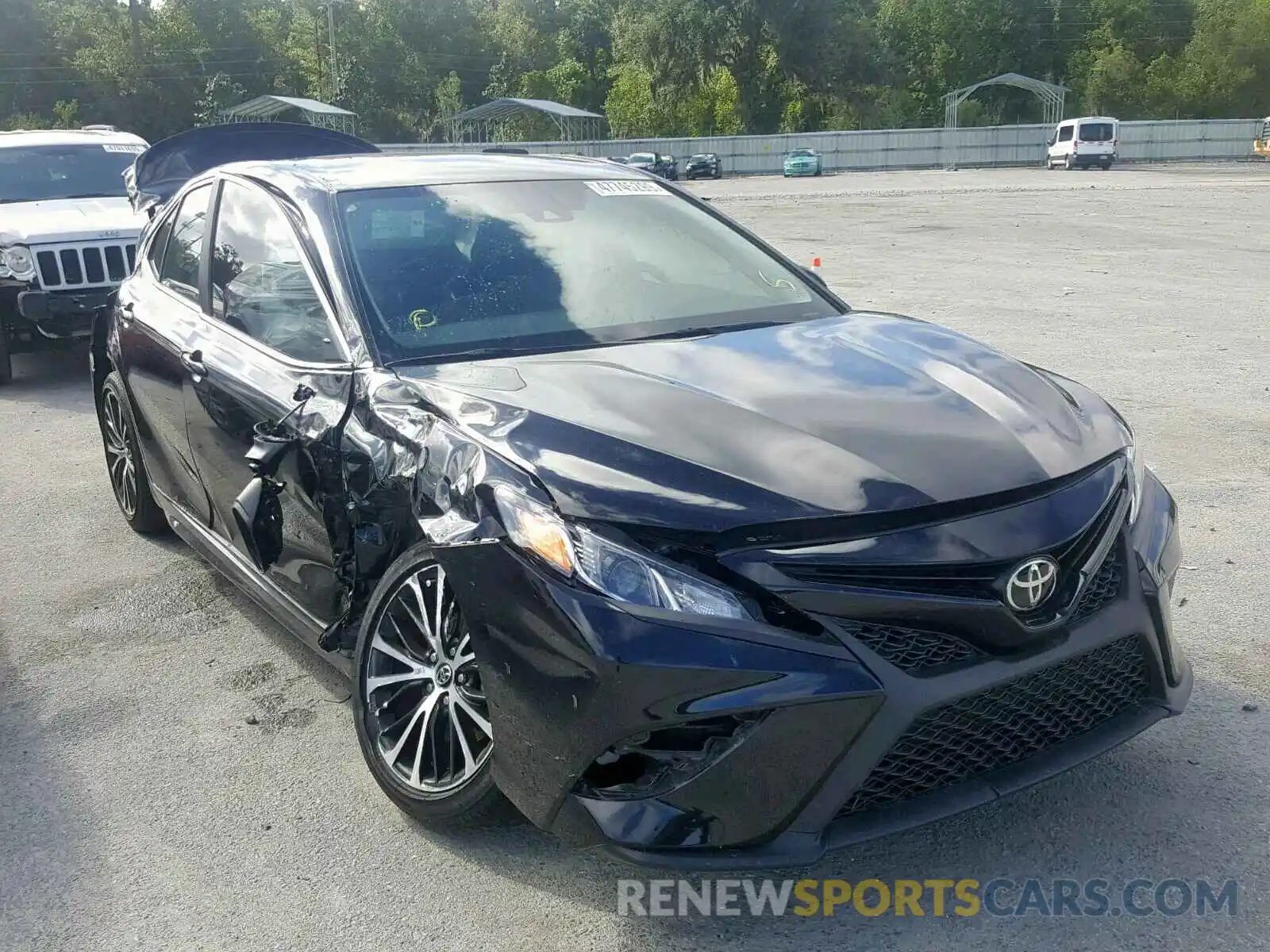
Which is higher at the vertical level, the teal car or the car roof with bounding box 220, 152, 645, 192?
the car roof with bounding box 220, 152, 645, 192

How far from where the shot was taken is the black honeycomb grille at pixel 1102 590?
2.71 metres

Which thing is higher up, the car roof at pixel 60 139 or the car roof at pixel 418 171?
the car roof at pixel 418 171

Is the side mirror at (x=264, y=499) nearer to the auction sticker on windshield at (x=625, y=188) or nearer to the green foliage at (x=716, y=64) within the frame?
the auction sticker on windshield at (x=625, y=188)

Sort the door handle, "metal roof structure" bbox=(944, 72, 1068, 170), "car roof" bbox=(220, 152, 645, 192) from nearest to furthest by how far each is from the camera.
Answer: "car roof" bbox=(220, 152, 645, 192) → the door handle → "metal roof structure" bbox=(944, 72, 1068, 170)

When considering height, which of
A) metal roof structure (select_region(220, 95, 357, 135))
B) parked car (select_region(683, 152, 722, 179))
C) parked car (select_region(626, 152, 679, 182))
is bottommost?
parked car (select_region(683, 152, 722, 179))

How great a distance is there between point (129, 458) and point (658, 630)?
390 cm

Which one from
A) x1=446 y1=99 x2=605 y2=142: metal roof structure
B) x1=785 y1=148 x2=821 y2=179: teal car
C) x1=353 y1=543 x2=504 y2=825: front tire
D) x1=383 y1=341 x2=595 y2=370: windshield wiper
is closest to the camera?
x1=353 y1=543 x2=504 y2=825: front tire

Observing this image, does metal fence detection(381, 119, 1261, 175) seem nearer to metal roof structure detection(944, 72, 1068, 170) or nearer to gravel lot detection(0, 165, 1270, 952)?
metal roof structure detection(944, 72, 1068, 170)

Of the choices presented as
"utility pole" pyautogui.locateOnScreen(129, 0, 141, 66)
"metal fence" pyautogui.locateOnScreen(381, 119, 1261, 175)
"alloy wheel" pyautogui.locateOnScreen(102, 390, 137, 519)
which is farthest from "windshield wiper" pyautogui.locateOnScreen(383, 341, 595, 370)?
"utility pole" pyautogui.locateOnScreen(129, 0, 141, 66)

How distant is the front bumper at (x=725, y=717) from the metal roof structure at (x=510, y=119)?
5304cm

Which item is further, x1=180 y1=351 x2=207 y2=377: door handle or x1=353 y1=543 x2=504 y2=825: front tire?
x1=180 y1=351 x2=207 y2=377: door handle

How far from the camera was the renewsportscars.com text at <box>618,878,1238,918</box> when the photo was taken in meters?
2.76

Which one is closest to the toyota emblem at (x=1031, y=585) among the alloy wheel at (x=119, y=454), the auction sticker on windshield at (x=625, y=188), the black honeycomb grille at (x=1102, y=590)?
the black honeycomb grille at (x=1102, y=590)

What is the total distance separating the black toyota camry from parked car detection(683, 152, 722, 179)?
51.7 metres
